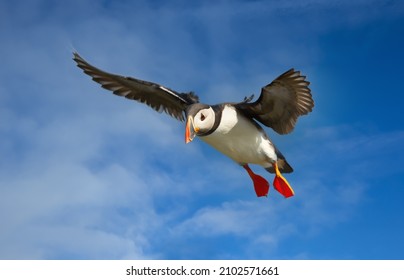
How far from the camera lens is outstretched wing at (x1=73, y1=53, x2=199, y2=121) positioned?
37.5 feet

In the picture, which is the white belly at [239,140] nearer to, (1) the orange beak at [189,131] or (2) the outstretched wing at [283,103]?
(2) the outstretched wing at [283,103]

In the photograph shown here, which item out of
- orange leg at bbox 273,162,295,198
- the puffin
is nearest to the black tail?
the puffin

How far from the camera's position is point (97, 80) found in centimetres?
1183

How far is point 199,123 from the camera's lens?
9281 millimetres

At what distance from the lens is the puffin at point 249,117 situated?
369 inches

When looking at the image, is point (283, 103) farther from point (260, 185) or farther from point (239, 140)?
point (260, 185)

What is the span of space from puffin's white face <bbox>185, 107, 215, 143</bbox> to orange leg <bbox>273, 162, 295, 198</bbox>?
7.17ft

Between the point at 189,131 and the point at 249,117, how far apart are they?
193 cm

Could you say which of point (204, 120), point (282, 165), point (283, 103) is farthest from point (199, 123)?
point (282, 165)
